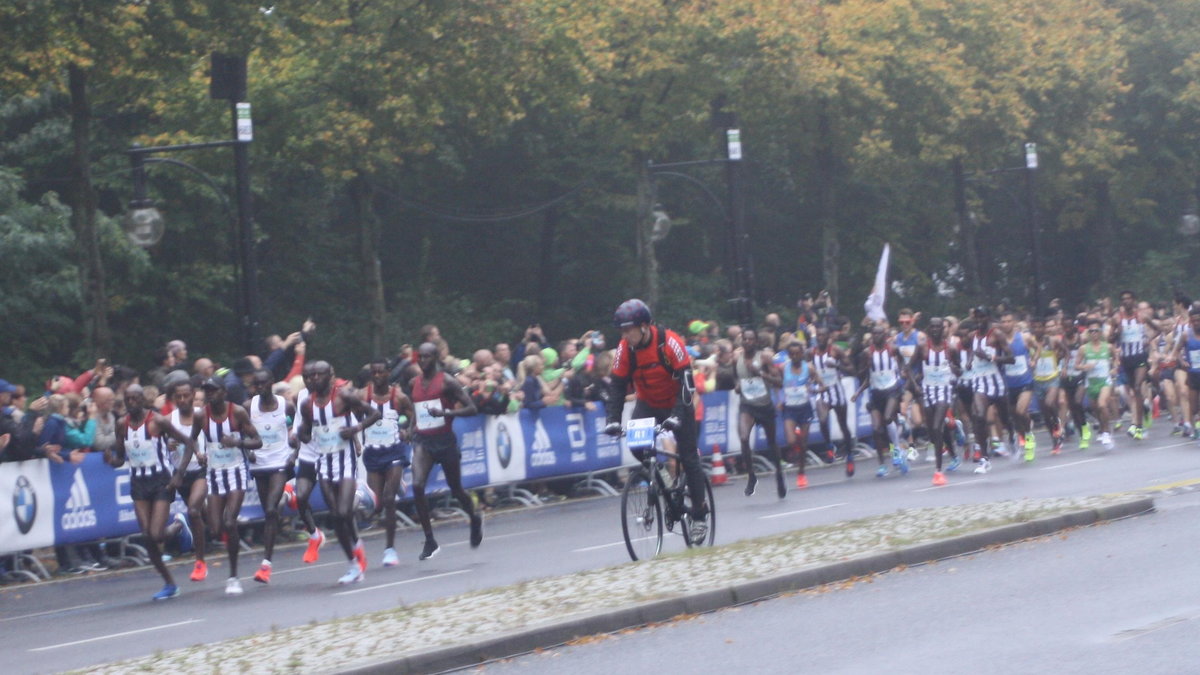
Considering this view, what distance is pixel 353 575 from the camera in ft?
45.7

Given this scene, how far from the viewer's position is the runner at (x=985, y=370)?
68.4 ft

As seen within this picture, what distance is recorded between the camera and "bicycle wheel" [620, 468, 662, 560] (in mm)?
12477

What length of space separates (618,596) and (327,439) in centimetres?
454

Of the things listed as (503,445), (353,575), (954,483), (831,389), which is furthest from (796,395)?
(353,575)

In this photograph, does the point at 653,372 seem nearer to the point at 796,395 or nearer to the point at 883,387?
the point at 796,395

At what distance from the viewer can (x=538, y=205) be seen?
47125 mm

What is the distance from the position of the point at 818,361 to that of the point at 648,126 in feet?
41.1

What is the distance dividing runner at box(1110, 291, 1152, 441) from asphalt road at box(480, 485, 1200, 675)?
13.6m

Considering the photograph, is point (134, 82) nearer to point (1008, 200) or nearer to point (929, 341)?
point (929, 341)

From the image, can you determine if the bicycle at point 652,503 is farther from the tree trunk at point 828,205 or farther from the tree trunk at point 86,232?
the tree trunk at point 828,205

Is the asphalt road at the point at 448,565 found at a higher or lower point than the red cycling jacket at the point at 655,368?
lower

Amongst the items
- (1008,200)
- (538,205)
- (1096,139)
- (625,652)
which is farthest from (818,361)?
(1008,200)

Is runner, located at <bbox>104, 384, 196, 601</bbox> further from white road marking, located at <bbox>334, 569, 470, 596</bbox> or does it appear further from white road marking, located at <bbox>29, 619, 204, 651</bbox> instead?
white road marking, located at <bbox>29, 619, 204, 651</bbox>

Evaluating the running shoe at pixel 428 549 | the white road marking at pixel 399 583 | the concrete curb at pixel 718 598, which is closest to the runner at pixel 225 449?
the white road marking at pixel 399 583
